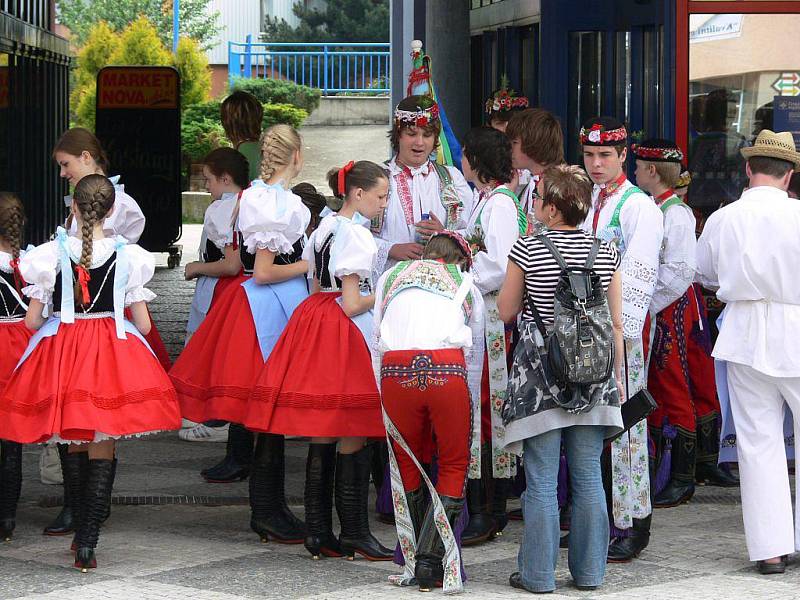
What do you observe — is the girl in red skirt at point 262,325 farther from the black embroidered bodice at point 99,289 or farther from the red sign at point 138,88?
the red sign at point 138,88

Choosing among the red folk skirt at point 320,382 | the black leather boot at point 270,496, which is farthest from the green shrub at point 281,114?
the red folk skirt at point 320,382

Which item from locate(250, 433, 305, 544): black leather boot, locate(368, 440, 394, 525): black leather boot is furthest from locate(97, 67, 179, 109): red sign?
locate(250, 433, 305, 544): black leather boot

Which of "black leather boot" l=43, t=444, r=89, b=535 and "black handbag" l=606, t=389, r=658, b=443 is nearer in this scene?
"black handbag" l=606, t=389, r=658, b=443

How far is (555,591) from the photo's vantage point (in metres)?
5.84

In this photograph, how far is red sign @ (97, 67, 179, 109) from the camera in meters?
14.9

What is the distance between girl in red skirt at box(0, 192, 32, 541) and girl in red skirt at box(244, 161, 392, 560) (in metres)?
1.17

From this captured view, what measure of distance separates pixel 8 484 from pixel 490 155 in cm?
268

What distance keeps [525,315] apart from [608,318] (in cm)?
35

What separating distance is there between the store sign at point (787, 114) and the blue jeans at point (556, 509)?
4.13 meters

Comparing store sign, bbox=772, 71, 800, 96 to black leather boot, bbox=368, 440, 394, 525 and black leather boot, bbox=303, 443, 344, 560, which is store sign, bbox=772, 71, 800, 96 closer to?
black leather boot, bbox=368, 440, 394, 525

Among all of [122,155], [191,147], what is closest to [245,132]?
[122,155]

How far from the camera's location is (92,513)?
20.2 ft

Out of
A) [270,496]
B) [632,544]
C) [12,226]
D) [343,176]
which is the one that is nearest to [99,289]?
[12,226]

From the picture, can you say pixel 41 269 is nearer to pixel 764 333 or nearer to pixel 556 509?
pixel 556 509
